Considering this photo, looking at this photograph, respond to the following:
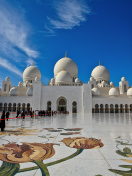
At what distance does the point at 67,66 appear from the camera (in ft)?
120

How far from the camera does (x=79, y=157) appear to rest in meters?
2.46

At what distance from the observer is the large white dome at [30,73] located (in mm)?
38719

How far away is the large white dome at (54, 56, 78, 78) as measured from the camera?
36678 millimetres

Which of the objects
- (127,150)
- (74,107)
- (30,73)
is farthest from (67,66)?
(127,150)

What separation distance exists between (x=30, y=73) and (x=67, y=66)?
10.2 metres

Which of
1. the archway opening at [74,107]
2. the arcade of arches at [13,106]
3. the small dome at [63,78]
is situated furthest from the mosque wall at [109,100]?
the arcade of arches at [13,106]

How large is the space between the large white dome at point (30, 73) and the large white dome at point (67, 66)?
211 inches

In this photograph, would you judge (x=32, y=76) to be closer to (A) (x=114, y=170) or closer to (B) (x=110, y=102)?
(B) (x=110, y=102)

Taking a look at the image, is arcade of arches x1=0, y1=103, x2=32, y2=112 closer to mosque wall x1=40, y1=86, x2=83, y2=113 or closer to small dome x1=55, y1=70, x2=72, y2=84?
mosque wall x1=40, y1=86, x2=83, y2=113

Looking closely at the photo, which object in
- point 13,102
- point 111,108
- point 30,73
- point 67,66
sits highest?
point 67,66

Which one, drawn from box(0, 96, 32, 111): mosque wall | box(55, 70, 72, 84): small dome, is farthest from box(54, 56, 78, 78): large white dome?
box(0, 96, 32, 111): mosque wall

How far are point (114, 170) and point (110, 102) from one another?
27649mm

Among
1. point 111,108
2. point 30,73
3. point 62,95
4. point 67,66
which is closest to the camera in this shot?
point 62,95

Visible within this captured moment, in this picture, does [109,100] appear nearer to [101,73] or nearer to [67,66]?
[101,73]
